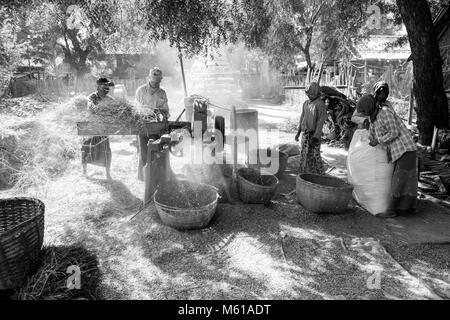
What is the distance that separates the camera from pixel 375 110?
4.88 meters

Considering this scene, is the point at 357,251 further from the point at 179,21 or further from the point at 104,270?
the point at 179,21

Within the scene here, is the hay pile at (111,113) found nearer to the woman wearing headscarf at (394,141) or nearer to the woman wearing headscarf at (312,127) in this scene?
the woman wearing headscarf at (312,127)

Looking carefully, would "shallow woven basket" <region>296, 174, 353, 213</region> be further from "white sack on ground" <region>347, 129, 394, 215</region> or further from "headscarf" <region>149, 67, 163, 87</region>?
"headscarf" <region>149, 67, 163, 87</region>

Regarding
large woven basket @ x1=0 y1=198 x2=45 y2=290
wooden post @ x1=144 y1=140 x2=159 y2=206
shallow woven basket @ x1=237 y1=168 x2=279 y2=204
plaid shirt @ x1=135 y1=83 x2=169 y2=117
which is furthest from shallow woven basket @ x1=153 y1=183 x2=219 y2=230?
plaid shirt @ x1=135 y1=83 x2=169 y2=117

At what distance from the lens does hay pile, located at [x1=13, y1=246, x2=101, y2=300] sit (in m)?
3.00

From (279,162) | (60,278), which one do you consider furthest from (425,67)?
(60,278)

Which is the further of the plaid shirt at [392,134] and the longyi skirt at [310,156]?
the longyi skirt at [310,156]

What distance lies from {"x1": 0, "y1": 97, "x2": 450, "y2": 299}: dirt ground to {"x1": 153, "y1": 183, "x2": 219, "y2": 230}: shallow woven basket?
0.33ft

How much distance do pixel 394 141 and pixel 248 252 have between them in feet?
8.76

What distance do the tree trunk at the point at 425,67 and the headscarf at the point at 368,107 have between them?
11.7 ft

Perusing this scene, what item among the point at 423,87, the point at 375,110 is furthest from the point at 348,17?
the point at 375,110

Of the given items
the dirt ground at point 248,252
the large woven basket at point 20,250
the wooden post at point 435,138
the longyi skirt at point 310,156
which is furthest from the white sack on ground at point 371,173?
the large woven basket at point 20,250

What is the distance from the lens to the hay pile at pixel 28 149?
567 centimetres

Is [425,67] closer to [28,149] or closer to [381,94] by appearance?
[381,94]
